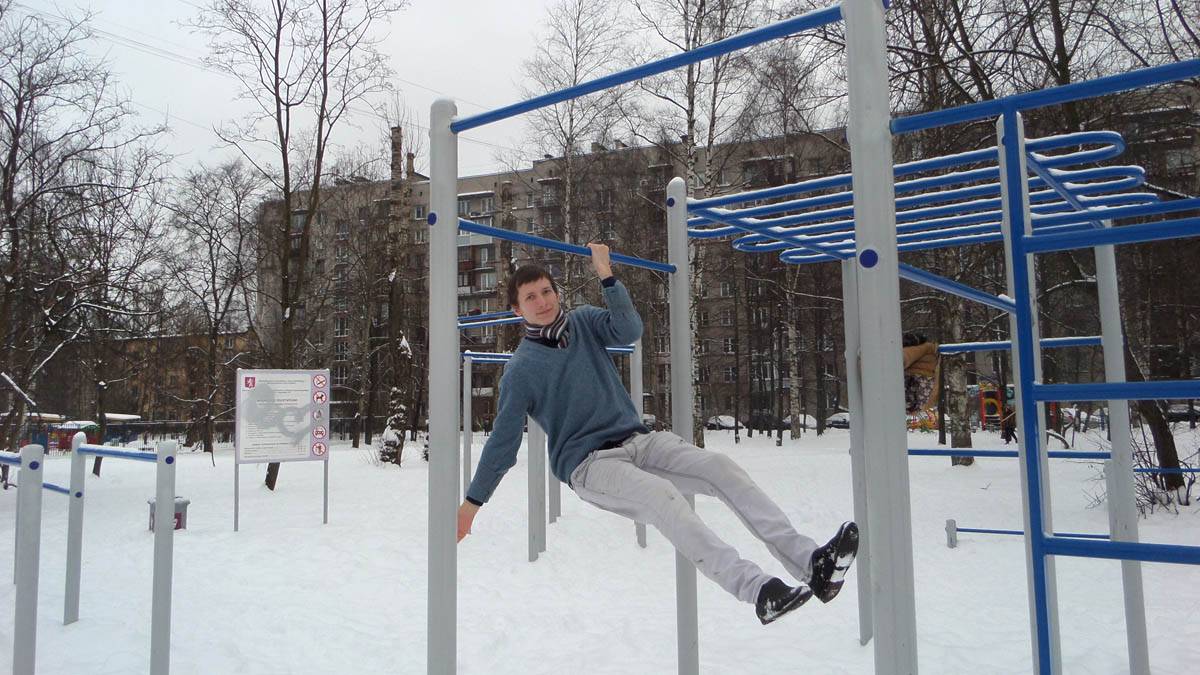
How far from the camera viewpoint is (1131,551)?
5.45 ft

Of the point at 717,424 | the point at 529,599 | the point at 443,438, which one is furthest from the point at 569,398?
the point at 717,424

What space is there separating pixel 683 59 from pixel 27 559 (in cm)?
424

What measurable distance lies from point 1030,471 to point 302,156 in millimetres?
17477

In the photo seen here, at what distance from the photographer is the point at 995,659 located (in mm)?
4133

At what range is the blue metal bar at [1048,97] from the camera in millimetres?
1801

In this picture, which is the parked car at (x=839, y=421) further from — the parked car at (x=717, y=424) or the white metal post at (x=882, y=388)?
the white metal post at (x=882, y=388)

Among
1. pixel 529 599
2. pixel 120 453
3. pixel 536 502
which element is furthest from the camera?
pixel 536 502

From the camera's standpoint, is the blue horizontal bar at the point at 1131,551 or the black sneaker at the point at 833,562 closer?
the blue horizontal bar at the point at 1131,551

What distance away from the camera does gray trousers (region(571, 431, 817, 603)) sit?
87.4 inches

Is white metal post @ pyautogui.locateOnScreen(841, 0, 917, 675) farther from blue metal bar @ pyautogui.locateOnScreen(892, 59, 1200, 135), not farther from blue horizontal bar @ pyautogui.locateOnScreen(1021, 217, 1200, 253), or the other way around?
blue horizontal bar @ pyautogui.locateOnScreen(1021, 217, 1200, 253)

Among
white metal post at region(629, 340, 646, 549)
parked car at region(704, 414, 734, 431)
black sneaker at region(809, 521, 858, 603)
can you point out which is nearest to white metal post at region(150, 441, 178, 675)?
black sneaker at region(809, 521, 858, 603)

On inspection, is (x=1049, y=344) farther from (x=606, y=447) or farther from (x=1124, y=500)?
(x=606, y=447)

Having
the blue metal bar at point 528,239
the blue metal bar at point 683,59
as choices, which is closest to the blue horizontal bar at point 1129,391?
the blue metal bar at point 683,59

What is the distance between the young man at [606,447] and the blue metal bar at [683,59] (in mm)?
550
